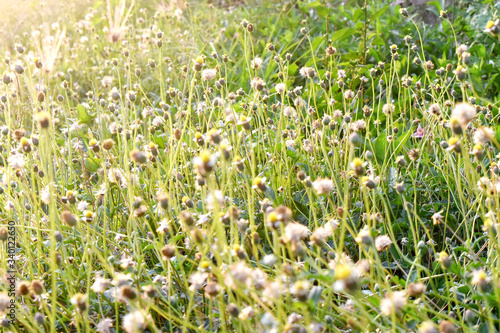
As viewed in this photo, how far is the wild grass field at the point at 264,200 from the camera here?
971 mm

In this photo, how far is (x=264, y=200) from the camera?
121cm

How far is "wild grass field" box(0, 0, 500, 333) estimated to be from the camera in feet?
3.19

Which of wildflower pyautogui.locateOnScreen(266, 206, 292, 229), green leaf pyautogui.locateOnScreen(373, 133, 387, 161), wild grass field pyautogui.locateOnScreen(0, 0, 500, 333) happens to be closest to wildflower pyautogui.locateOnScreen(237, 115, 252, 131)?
wild grass field pyautogui.locateOnScreen(0, 0, 500, 333)

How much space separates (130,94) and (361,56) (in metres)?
1.53

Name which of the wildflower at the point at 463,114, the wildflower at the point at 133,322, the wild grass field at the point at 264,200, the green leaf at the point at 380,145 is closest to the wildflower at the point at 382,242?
the wild grass field at the point at 264,200

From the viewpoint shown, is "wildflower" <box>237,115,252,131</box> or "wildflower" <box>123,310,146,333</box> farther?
"wildflower" <box>237,115,252,131</box>

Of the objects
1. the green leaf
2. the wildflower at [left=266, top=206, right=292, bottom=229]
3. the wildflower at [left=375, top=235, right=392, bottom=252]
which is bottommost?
the green leaf

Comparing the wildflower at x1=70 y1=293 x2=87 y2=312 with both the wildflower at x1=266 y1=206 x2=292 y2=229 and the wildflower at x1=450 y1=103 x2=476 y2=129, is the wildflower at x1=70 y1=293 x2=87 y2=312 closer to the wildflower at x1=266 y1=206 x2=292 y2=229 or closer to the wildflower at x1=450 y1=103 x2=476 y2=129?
the wildflower at x1=266 y1=206 x2=292 y2=229

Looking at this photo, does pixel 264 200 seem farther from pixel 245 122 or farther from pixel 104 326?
pixel 104 326

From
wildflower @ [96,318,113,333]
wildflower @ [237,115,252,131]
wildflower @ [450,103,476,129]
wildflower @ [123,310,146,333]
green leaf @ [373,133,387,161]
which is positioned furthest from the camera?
green leaf @ [373,133,387,161]

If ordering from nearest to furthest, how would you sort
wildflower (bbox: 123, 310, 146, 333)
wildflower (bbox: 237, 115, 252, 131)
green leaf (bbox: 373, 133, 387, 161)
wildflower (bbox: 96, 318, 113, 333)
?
wildflower (bbox: 123, 310, 146, 333)
wildflower (bbox: 96, 318, 113, 333)
wildflower (bbox: 237, 115, 252, 131)
green leaf (bbox: 373, 133, 387, 161)

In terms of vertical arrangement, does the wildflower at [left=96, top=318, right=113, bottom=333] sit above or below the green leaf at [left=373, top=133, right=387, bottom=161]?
below

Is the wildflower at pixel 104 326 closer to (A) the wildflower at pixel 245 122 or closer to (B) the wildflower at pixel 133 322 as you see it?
(B) the wildflower at pixel 133 322

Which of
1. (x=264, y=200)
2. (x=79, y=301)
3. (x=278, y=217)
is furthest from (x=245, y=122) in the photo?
(x=79, y=301)
